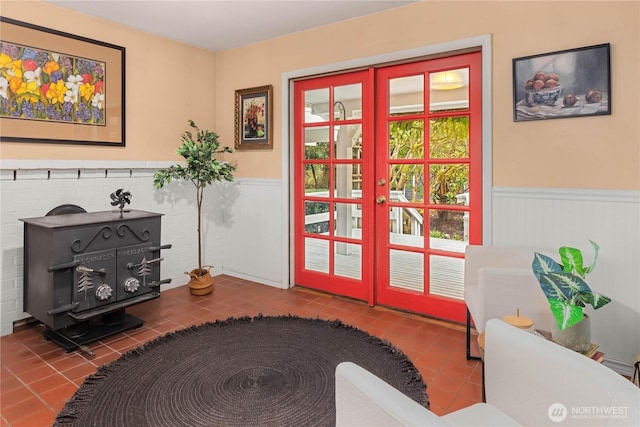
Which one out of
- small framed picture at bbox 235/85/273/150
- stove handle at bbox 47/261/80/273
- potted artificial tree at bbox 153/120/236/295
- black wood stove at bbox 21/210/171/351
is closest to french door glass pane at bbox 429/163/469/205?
small framed picture at bbox 235/85/273/150

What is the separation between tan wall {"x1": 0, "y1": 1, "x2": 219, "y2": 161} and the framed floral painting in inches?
2.8

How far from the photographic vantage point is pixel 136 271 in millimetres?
2924

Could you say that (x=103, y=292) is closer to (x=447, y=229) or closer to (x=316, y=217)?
(x=316, y=217)

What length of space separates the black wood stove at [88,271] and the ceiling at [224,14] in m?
1.68

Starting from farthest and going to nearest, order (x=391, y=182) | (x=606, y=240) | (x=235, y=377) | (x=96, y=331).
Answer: (x=391, y=182)
(x=96, y=331)
(x=606, y=240)
(x=235, y=377)

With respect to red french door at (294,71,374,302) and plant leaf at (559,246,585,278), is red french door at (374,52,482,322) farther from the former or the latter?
plant leaf at (559,246,585,278)

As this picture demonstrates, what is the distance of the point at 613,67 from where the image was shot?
234 centimetres

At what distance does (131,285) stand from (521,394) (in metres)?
2.58

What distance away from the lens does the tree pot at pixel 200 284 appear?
149 inches

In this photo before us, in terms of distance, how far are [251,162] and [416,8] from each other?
2.15m

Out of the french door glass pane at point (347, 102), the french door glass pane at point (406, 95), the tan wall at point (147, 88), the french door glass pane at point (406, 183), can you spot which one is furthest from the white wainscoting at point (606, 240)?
the tan wall at point (147, 88)

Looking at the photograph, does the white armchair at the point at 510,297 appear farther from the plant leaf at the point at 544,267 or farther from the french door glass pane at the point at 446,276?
the french door glass pane at the point at 446,276

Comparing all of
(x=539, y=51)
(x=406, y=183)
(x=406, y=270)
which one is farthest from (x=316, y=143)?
(x=539, y=51)

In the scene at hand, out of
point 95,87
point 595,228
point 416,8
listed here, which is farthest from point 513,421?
point 95,87
